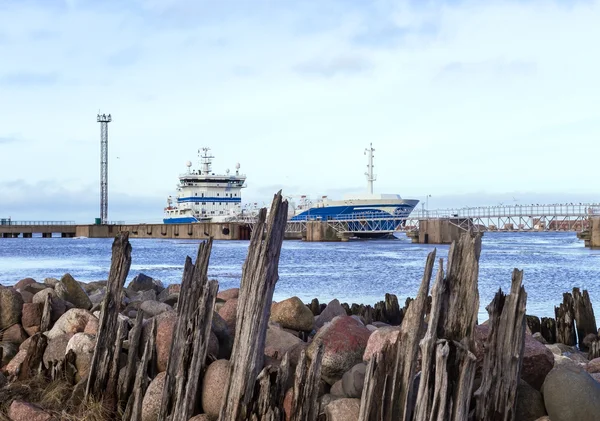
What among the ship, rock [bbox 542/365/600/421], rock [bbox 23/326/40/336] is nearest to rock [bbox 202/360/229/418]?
rock [bbox 542/365/600/421]

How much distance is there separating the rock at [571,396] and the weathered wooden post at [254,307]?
2.91 metres

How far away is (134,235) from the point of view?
133 meters

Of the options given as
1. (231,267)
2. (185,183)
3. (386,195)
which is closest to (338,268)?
(231,267)

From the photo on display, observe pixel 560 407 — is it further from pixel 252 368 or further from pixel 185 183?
pixel 185 183

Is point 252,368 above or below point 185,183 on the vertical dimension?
below

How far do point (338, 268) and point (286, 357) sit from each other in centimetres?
3805

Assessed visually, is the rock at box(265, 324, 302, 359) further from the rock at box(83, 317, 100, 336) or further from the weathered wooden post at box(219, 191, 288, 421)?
the rock at box(83, 317, 100, 336)

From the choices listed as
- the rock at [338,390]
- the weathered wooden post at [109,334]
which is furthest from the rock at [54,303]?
the rock at [338,390]

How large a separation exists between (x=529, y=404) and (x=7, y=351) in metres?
8.48

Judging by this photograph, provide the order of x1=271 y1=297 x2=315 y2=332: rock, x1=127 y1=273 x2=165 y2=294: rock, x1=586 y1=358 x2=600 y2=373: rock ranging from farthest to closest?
x1=127 y1=273 x2=165 y2=294: rock < x1=271 y1=297 x2=315 y2=332: rock < x1=586 y1=358 x2=600 y2=373: rock

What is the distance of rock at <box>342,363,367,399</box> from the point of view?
7.90 meters

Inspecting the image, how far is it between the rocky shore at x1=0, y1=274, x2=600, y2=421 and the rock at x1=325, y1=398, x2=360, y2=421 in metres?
0.01

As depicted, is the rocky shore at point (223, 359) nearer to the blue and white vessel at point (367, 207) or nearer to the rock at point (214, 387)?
the rock at point (214, 387)

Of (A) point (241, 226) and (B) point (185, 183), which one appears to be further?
(B) point (185, 183)
